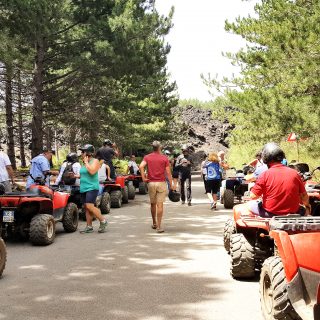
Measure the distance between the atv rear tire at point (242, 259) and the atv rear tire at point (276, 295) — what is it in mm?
1196

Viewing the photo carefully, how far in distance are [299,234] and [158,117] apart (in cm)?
3426

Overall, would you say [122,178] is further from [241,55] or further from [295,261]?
[295,261]

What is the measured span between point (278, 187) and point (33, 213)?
522 cm

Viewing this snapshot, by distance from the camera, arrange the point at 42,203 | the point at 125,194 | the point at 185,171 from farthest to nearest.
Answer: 1. the point at 125,194
2. the point at 185,171
3. the point at 42,203

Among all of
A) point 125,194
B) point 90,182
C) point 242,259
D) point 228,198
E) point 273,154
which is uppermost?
point 273,154

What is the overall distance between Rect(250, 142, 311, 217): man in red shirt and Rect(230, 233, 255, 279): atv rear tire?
2.04ft

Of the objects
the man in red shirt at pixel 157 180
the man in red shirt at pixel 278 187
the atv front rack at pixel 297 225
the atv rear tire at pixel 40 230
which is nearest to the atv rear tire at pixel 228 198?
the man in red shirt at pixel 157 180

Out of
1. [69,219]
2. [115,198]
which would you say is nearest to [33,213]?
[69,219]

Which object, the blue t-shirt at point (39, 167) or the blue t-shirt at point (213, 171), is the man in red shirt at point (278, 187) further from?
the blue t-shirt at point (213, 171)

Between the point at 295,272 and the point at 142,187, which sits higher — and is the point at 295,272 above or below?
below

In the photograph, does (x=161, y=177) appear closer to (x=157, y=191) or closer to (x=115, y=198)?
(x=157, y=191)

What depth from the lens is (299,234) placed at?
13.1ft

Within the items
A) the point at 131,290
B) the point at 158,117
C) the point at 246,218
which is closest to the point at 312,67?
the point at 246,218

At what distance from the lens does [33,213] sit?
8898 millimetres
